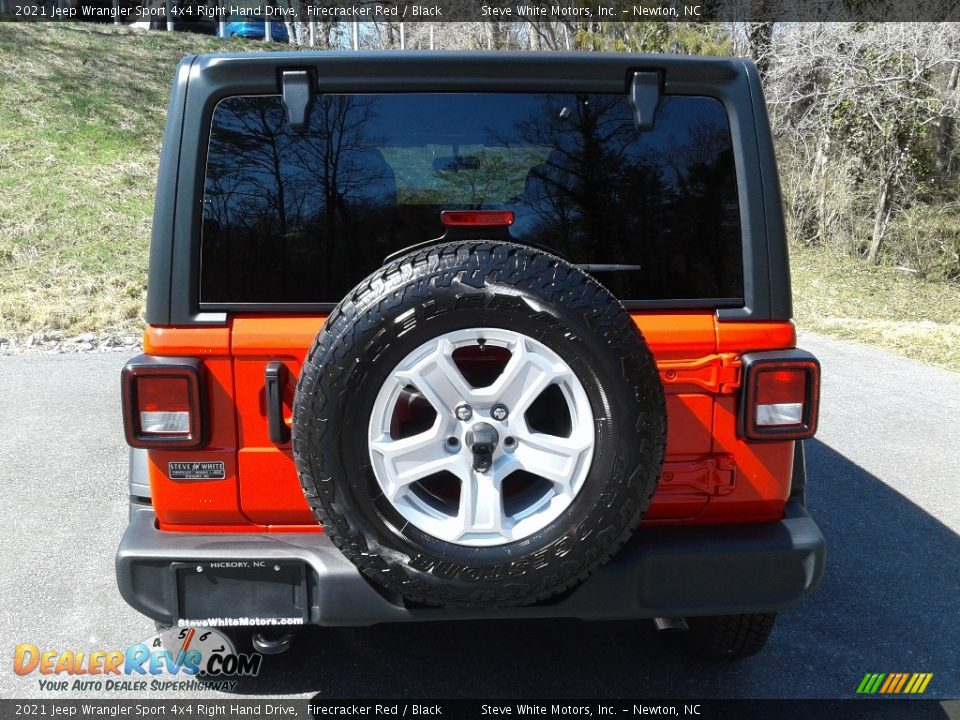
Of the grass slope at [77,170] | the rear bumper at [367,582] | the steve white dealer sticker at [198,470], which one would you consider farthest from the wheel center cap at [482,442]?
the grass slope at [77,170]

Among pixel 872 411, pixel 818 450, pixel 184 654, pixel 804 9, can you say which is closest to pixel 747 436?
pixel 184 654

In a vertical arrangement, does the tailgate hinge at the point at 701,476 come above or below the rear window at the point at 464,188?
below

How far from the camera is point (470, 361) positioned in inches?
94.7

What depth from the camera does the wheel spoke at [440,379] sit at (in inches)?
83.5

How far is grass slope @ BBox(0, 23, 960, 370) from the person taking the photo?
30.8 ft

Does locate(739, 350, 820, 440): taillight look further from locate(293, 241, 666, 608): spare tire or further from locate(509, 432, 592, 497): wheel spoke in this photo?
locate(509, 432, 592, 497): wheel spoke

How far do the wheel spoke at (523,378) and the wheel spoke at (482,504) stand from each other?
19 cm

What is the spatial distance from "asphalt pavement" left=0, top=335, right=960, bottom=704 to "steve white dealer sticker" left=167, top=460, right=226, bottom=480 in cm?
89

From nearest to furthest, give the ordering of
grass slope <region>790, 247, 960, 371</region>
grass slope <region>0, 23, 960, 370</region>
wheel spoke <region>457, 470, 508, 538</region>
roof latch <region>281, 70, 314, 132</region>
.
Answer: wheel spoke <region>457, 470, 508, 538</region>
roof latch <region>281, 70, 314, 132</region>
grass slope <region>790, 247, 960, 371</region>
grass slope <region>0, 23, 960, 370</region>

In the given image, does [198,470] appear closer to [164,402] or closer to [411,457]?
[164,402]

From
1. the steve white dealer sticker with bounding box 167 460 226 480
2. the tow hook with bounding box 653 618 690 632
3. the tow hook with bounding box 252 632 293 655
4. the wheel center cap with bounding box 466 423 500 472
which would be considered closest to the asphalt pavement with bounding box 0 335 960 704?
the tow hook with bounding box 252 632 293 655

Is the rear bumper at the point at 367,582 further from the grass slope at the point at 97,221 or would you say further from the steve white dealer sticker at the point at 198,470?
the grass slope at the point at 97,221

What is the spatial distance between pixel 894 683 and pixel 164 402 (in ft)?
8.60

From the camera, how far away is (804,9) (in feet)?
50.3
